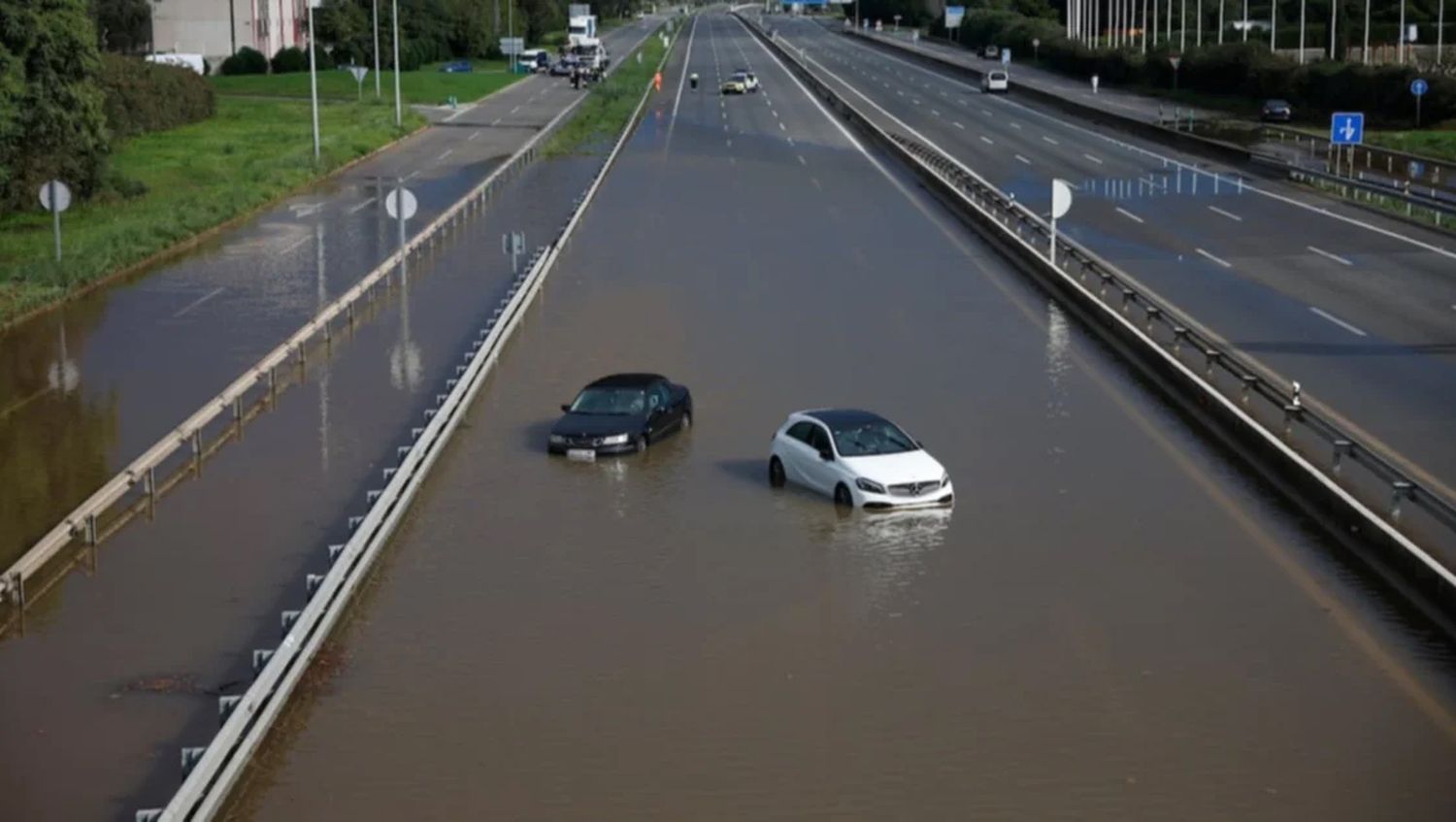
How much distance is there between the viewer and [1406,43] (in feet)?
365

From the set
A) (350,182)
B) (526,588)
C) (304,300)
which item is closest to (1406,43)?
(350,182)

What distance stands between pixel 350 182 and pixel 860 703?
51.0 metres

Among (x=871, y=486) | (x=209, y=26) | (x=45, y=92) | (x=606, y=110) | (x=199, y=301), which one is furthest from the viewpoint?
(x=209, y=26)

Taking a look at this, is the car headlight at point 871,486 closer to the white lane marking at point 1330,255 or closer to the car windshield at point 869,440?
the car windshield at point 869,440

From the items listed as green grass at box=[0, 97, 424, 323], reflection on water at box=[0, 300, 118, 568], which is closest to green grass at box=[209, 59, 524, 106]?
green grass at box=[0, 97, 424, 323]

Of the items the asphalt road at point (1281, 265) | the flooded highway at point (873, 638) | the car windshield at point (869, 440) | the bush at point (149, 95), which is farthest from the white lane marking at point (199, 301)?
the bush at point (149, 95)

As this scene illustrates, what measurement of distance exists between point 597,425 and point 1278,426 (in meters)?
9.09

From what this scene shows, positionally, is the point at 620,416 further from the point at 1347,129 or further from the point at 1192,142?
the point at 1192,142

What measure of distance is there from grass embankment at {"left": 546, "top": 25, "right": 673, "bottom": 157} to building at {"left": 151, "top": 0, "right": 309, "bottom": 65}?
863 inches

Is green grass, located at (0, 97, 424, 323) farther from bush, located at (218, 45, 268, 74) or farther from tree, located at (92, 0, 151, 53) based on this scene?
bush, located at (218, 45, 268, 74)

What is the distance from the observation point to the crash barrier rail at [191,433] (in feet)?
68.4

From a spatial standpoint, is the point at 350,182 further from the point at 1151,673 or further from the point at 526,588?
the point at 1151,673

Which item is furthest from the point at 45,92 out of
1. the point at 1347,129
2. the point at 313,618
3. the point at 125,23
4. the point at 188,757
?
the point at 125,23

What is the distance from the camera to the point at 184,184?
63.2 metres
